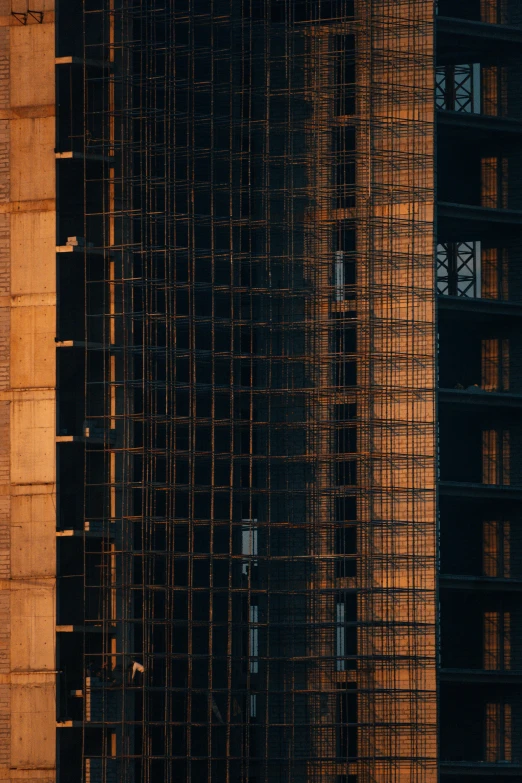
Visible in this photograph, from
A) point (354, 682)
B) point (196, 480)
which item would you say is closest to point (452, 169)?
point (196, 480)

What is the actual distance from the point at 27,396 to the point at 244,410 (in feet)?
22.6

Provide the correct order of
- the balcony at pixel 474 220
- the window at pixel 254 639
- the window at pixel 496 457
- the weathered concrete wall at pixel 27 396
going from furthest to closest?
the window at pixel 496 457, the balcony at pixel 474 220, the window at pixel 254 639, the weathered concrete wall at pixel 27 396

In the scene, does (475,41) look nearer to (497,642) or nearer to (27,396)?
(27,396)

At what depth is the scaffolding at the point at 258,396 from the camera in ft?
161

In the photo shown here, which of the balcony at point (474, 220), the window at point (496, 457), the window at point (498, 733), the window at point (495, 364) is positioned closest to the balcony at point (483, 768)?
the window at point (498, 733)

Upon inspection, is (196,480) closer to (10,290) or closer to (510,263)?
(10,290)

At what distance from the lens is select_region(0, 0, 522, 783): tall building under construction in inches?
1921

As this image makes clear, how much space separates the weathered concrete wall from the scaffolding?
1184 millimetres

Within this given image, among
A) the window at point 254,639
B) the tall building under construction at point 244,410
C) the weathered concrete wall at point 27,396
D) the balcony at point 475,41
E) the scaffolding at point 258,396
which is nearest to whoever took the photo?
the weathered concrete wall at point 27,396

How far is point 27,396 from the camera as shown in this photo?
49219mm

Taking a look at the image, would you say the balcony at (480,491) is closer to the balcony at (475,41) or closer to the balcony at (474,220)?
the balcony at (474,220)

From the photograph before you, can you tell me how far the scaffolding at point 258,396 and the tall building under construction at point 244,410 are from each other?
10 cm

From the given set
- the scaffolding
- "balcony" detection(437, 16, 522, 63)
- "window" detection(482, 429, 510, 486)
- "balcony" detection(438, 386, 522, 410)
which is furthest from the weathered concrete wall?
"window" detection(482, 429, 510, 486)

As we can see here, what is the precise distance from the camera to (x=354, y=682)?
164ft
